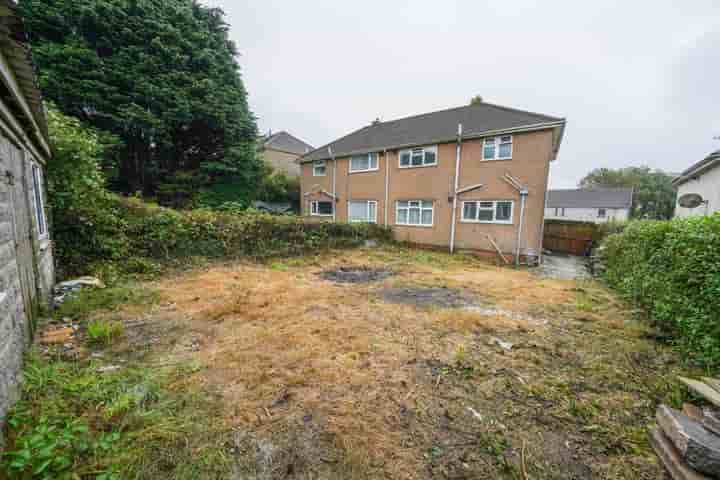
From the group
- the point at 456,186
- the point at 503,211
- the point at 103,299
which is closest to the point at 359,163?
the point at 456,186

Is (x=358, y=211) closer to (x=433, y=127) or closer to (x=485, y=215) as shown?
(x=433, y=127)

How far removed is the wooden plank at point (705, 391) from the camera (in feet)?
6.86

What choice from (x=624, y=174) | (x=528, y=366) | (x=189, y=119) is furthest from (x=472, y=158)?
(x=624, y=174)

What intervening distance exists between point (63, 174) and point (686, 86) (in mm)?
32093

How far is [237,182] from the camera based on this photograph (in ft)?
49.3

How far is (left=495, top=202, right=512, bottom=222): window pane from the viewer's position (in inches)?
411

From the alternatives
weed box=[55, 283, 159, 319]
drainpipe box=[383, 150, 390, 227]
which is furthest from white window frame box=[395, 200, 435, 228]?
weed box=[55, 283, 159, 319]

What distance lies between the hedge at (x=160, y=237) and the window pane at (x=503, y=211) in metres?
6.82

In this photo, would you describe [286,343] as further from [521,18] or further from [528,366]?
[521,18]

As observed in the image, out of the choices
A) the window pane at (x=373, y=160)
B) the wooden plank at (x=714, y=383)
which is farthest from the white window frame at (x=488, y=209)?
the wooden plank at (x=714, y=383)

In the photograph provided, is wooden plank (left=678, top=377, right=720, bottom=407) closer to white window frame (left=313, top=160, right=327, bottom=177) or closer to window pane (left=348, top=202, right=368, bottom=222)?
window pane (left=348, top=202, right=368, bottom=222)

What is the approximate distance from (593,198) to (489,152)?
118 feet

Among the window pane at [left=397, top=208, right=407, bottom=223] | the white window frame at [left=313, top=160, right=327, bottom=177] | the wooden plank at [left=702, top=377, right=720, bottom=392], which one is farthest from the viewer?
the white window frame at [left=313, top=160, right=327, bottom=177]

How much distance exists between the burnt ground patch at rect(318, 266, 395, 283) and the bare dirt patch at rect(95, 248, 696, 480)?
1436mm
